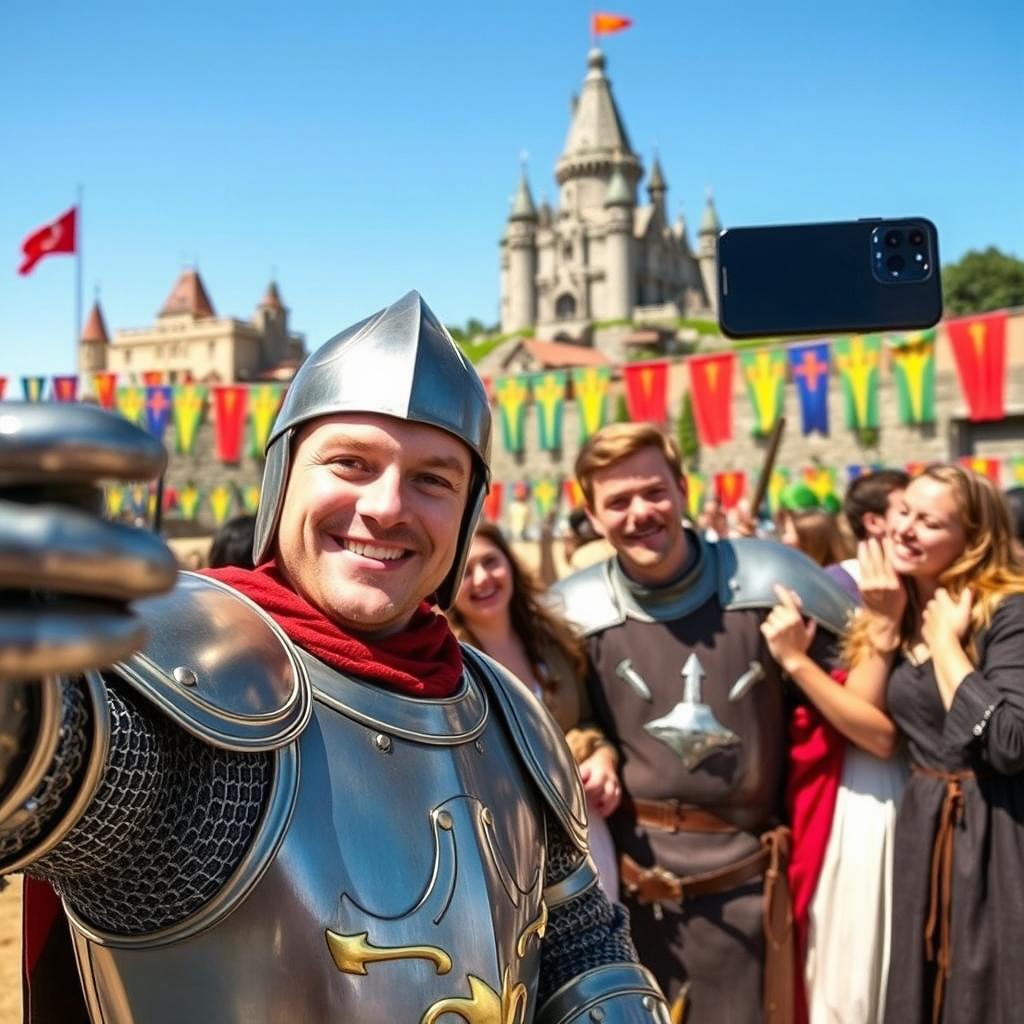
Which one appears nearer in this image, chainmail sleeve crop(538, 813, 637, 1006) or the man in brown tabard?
chainmail sleeve crop(538, 813, 637, 1006)

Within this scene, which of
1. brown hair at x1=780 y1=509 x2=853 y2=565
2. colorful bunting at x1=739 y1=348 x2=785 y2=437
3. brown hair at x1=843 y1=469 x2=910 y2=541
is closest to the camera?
brown hair at x1=843 y1=469 x2=910 y2=541

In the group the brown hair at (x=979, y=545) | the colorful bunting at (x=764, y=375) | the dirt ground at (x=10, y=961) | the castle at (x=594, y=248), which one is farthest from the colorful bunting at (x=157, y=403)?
the castle at (x=594, y=248)

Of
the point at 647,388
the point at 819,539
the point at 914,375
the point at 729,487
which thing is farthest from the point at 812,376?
the point at 819,539

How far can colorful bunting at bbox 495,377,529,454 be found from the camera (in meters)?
22.9

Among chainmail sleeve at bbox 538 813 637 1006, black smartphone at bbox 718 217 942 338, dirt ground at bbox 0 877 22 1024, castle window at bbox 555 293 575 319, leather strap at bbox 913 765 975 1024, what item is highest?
castle window at bbox 555 293 575 319

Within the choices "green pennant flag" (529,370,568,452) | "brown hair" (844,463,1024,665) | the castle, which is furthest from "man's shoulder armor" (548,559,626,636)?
the castle

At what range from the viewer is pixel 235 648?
3.83 ft

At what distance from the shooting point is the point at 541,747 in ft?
4.88

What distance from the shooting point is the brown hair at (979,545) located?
248 centimetres

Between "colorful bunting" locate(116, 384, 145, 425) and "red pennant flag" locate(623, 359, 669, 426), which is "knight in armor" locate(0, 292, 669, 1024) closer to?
"red pennant flag" locate(623, 359, 669, 426)

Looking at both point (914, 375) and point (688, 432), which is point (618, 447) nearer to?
point (914, 375)

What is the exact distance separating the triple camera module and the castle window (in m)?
58.6

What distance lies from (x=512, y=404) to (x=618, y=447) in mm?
20471

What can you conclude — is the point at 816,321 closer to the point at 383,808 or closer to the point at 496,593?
the point at 383,808
